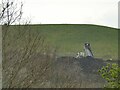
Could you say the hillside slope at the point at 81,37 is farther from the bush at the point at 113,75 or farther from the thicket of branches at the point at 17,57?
the thicket of branches at the point at 17,57

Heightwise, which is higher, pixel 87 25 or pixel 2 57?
pixel 87 25

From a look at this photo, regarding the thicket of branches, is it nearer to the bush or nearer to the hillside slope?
the bush

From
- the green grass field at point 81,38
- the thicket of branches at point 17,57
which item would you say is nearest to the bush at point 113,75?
the thicket of branches at point 17,57

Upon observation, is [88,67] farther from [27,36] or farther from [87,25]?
[27,36]

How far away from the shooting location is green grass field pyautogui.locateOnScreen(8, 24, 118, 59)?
1276 inches

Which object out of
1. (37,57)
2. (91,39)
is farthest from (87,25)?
(37,57)

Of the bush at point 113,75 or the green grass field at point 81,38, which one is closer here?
the bush at point 113,75

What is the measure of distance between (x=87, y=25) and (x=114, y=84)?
2798 centimetres

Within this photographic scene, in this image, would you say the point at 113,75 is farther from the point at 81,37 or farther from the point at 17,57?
the point at 81,37

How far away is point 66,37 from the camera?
36.2 meters

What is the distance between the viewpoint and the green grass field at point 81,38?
32.4m

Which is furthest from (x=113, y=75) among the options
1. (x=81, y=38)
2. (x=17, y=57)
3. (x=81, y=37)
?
(x=81, y=37)

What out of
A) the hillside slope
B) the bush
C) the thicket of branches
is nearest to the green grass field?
the hillside slope

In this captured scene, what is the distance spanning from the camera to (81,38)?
36625 mm
